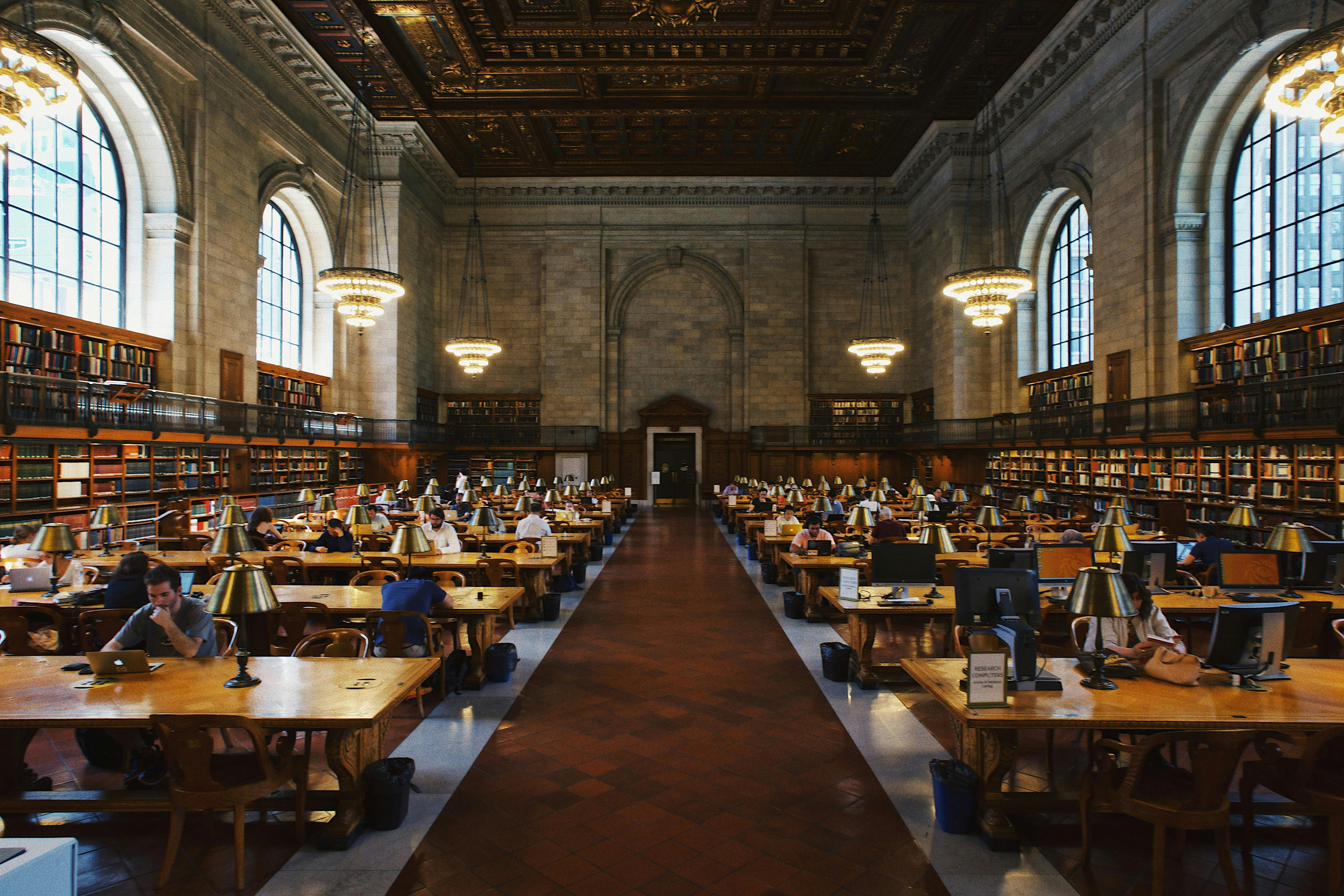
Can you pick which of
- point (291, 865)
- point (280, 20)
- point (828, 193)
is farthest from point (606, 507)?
point (828, 193)

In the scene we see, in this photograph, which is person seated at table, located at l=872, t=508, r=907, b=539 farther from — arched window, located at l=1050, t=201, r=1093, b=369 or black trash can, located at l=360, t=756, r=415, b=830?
arched window, located at l=1050, t=201, r=1093, b=369

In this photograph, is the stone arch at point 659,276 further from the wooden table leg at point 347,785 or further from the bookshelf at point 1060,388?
the wooden table leg at point 347,785

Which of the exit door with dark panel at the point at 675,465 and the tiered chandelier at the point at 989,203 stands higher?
the tiered chandelier at the point at 989,203

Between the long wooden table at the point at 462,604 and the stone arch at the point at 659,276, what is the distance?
63.1 feet

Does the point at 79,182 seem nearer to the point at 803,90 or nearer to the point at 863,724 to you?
the point at 863,724

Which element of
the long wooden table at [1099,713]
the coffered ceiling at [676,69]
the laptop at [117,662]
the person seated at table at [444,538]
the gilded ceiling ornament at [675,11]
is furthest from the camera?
the coffered ceiling at [676,69]

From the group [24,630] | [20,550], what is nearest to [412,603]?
[24,630]

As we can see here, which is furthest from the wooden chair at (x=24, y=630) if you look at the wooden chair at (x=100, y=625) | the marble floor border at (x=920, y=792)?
the marble floor border at (x=920, y=792)

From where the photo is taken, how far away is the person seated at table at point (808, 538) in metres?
8.11

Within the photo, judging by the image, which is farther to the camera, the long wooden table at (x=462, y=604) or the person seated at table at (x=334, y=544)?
the person seated at table at (x=334, y=544)

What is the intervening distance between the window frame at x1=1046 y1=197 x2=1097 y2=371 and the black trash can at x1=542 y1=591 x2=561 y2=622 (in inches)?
506

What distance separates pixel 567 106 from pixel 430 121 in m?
4.16

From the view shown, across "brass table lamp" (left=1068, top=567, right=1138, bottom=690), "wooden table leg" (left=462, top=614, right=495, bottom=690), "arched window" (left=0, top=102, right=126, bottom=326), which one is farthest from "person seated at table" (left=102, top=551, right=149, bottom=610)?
"arched window" (left=0, top=102, right=126, bottom=326)

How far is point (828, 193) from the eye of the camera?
82.0 feet
